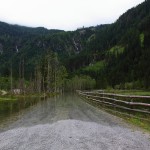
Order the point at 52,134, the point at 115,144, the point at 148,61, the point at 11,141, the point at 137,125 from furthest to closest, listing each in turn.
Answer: the point at 148,61 < the point at 137,125 < the point at 52,134 < the point at 11,141 < the point at 115,144

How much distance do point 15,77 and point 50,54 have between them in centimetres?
6267

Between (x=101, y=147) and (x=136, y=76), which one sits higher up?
(x=136, y=76)

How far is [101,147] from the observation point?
1203 cm

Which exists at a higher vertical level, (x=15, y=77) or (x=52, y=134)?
(x=15, y=77)

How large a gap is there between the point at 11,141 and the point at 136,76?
18837 centimetres

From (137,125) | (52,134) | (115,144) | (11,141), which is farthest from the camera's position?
(137,125)

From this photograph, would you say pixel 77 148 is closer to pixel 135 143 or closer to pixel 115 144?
pixel 115 144

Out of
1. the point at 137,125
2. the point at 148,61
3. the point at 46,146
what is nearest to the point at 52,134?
the point at 46,146

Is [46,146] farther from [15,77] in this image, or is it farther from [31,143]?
[15,77]

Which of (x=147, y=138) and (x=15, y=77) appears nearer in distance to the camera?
(x=147, y=138)

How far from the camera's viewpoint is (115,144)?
41.4 ft

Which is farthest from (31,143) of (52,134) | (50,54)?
(50,54)

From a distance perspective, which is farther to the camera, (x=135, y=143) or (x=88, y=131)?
(x=88, y=131)

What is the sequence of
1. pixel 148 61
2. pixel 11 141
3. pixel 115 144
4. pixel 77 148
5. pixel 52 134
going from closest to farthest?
1. pixel 77 148
2. pixel 115 144
3. pixel 11 141
4. pixel 52 134
5. pixel 148 61
